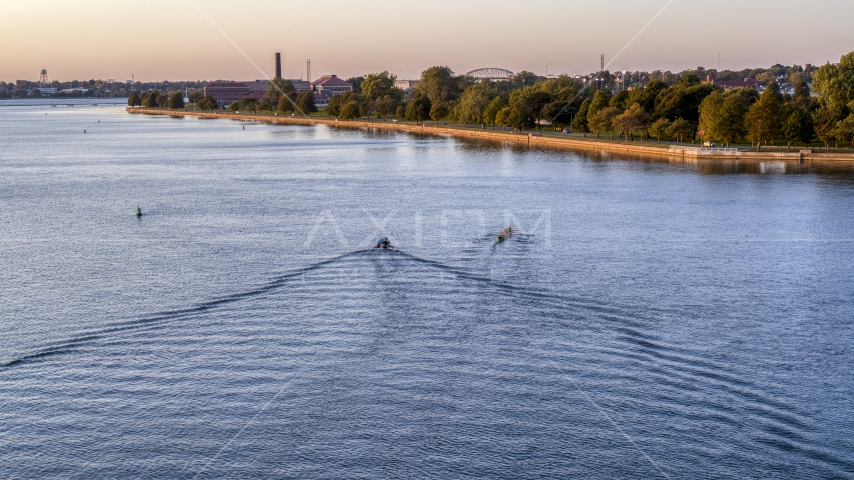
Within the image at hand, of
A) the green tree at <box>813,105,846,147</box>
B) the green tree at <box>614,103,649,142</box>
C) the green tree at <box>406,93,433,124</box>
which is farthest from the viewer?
the green tree at <box>406,93,433,124</box>

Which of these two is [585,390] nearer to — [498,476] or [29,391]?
[498,476]

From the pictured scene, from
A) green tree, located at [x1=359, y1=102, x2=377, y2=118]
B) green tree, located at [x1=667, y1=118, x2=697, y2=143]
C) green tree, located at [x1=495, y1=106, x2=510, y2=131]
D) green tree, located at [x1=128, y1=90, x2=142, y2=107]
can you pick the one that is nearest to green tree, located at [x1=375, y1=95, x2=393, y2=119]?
green tree, located at [x1=359, y1=102, x2=377, y2=118]

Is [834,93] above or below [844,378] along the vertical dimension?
above

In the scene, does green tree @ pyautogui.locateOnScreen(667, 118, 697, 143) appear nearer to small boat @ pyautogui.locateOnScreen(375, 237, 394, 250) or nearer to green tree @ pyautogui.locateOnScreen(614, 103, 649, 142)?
green tree @ pyautogui.locateOnScreen(614, 103, 649, 142)

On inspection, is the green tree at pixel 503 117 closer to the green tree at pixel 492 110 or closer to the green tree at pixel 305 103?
the green tree at pixel 492 110

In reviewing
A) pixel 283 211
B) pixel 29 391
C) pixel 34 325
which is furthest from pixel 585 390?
pixel 283 211

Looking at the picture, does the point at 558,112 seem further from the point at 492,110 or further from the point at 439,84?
the point at 439,84
